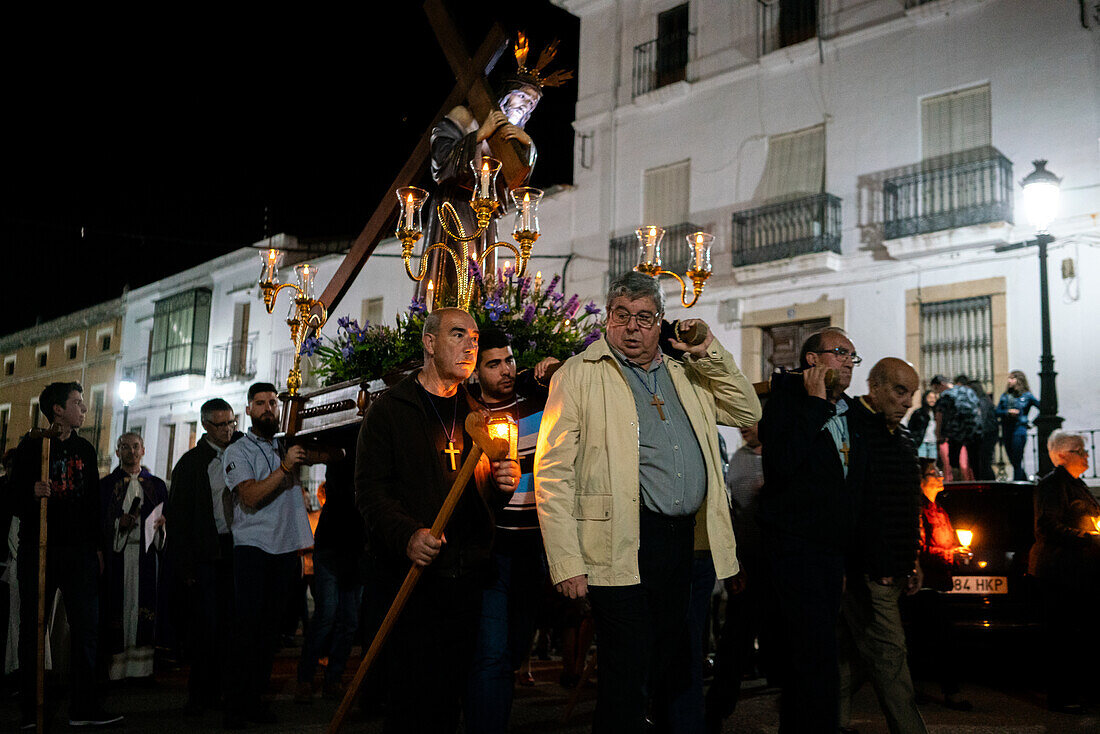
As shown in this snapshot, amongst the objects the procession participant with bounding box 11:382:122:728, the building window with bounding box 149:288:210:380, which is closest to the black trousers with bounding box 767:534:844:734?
the procession participant with bounding box 11:382:122:728

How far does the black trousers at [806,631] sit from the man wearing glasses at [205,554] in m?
3.39

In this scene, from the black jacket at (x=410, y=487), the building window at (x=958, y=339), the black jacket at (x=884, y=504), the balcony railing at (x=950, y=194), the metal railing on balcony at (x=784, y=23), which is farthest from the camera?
the metal railing on balcony at (x=784, y=23)

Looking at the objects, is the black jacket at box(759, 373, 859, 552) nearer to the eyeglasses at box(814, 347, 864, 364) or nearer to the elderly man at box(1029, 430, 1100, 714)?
the eyeglasses at box(814, 347, 864, 364)

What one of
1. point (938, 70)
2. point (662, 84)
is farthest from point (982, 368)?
point (662, 84)

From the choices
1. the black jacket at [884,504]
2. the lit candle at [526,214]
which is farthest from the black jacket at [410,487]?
the lit candle at [526,214]

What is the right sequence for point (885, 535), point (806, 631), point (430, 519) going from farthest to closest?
point (885, 535), point (806, 631), point (430, 519)

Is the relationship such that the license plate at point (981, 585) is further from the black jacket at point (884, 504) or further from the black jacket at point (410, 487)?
the black jacket at point (410, 487)

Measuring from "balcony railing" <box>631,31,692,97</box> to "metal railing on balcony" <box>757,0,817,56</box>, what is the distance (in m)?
1.79

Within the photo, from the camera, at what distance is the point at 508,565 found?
441cm

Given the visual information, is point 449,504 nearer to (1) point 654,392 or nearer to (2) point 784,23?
(1) point 654,392

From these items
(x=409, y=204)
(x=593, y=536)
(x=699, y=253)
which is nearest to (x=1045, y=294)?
(x=699, y=253)

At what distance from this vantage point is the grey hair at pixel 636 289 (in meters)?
3.73

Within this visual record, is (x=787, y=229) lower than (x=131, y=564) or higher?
higher

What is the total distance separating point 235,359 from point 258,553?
2567 cm
